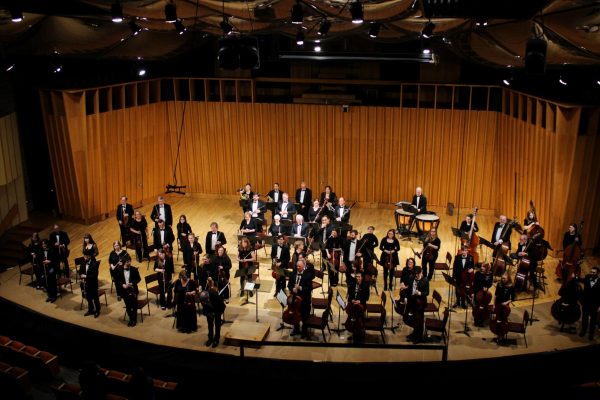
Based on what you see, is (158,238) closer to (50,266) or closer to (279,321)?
(50,266)

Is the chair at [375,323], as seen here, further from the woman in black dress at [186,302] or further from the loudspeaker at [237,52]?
the loudspeaker at [237,52]

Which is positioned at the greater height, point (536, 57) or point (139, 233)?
point (536, 57)

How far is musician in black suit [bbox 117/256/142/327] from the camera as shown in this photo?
9656 millimetres

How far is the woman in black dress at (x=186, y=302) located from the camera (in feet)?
30.5

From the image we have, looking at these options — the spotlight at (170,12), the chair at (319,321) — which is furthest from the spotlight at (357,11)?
the chair at (319,321)

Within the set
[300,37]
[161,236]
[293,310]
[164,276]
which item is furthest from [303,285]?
[300,37]

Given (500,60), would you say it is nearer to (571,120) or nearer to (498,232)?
(571,120)

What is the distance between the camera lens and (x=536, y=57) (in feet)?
24.9

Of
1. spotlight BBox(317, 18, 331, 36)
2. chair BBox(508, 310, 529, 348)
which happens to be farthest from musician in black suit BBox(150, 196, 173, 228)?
chair BBox(508, 310, 529, 348)

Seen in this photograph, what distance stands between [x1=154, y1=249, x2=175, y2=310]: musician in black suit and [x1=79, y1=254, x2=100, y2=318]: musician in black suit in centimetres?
95

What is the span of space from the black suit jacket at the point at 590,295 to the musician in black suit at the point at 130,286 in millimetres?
6690

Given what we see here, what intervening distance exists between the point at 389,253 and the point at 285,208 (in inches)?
114

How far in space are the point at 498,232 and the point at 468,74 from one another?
15.7 feet

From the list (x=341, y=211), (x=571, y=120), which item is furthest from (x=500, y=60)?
(x=341, y=211)
